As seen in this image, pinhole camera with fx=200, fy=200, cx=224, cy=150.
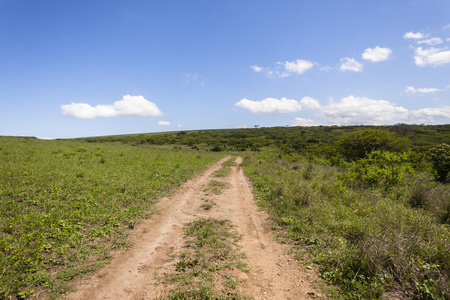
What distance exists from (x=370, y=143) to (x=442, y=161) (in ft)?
29.7

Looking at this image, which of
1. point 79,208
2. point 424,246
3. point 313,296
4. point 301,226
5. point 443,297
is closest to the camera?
point 443,297

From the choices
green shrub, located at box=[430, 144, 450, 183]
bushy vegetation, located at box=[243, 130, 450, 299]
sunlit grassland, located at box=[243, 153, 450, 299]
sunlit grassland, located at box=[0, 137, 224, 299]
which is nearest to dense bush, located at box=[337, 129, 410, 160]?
green shrub, located at box=[430, 144, 450, 183]

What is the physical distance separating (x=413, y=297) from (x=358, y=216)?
382 centimetres

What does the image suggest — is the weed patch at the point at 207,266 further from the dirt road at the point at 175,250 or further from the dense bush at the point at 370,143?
the dense bush at the point at 370,143

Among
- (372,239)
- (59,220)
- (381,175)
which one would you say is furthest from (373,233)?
(59,220)

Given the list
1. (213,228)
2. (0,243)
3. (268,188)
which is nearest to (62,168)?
(0,243)

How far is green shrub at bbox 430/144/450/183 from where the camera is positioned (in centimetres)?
1189

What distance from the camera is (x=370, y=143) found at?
20812mm

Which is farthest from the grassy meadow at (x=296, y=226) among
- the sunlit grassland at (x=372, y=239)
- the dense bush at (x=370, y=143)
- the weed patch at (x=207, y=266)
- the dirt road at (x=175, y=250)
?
the dense bush at (x=370, y=143)

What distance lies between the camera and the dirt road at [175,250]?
13.5ft

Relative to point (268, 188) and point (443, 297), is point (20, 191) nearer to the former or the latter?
point (268, 188)

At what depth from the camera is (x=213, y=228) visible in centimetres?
701

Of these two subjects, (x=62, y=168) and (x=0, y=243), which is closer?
(x=0, y=243)

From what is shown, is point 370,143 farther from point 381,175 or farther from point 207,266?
point 207,266
